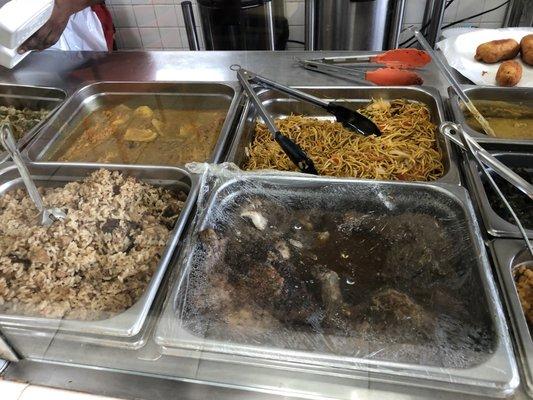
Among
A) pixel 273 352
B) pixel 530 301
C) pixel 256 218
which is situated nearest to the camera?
pixel 273 352

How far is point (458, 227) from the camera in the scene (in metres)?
1.31

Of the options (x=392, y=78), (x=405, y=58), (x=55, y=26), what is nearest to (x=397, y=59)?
(x=405, y=58)

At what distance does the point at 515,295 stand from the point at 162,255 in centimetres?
101

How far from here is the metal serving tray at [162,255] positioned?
111 centimetres

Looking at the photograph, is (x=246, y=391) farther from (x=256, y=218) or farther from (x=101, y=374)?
(x=256, y=218)

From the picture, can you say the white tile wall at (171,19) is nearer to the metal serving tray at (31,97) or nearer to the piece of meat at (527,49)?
the piece of meat at (527,49)

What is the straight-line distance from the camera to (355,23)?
3195mm

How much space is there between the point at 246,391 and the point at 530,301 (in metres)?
0.81

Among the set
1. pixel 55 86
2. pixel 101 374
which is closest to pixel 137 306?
pixel 101 374

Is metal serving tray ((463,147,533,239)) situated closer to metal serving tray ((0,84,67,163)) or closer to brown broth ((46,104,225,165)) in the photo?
brown broth ((46,104,225,165))

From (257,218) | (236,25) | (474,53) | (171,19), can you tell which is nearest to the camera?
(257,218)

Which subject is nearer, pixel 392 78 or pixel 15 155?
pixel 15 155

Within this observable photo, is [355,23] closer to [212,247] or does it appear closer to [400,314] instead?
[212,247]

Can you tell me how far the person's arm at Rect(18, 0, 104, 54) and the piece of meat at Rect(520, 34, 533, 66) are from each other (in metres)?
2.59
